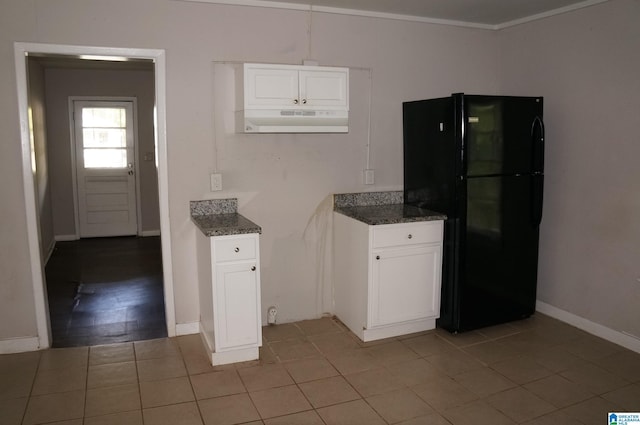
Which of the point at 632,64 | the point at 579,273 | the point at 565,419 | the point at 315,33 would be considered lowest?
the point at 565,419

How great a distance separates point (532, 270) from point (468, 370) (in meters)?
1.07

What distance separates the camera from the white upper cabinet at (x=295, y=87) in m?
3.24

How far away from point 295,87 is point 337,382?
1.83 meters

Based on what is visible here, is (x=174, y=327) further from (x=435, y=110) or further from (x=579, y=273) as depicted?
(x=579, y=273)

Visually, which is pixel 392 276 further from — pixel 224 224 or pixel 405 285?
pixel 224 224

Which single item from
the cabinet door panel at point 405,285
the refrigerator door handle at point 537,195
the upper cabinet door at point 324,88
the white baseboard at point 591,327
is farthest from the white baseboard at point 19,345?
the white baseboard at point 591,327

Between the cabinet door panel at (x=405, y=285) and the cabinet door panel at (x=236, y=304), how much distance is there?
2.61 ft

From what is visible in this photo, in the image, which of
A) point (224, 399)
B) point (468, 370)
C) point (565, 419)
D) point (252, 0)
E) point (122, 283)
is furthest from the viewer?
point (122, 283)

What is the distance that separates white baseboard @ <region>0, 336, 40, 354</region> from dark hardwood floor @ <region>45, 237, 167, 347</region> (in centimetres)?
14

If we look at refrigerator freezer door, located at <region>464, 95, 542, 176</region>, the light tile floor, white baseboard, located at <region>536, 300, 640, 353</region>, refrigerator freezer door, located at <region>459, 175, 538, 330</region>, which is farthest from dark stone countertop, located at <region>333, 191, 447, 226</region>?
white baseboard, located at <region>536, 300, 640, 353</region>

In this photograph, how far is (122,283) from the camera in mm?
4910

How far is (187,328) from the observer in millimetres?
3615

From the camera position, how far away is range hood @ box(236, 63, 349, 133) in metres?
3.25

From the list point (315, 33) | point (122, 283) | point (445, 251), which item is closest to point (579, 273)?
point (445, 251)
